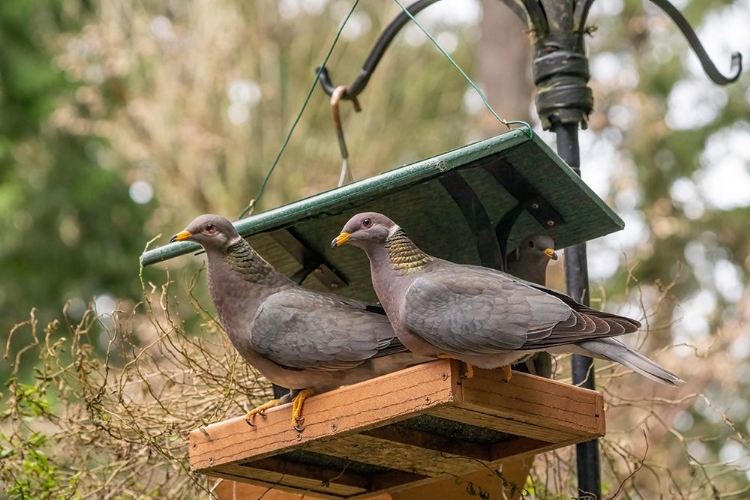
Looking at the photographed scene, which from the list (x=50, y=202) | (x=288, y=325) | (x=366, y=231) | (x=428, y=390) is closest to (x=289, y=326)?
(x=288, y=325)

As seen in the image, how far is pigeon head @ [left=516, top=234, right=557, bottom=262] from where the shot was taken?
3044 millimetres

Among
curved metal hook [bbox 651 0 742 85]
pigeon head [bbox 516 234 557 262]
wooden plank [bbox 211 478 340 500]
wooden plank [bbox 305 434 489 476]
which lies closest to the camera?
wooden plank [bbox 305 434 489 476]

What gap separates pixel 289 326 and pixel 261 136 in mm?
7547

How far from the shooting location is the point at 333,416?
2.64 m

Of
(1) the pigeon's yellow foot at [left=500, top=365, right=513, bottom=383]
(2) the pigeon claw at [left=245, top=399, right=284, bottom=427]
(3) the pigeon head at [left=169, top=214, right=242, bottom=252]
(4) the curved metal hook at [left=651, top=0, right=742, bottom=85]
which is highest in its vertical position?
(4) the curved metal hook at [left=651, top=0, right=742, bottom=85]

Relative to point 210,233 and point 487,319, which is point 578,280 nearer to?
point 487,319

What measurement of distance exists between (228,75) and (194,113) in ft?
1.50

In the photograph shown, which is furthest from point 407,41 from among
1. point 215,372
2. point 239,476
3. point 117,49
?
point 239,476

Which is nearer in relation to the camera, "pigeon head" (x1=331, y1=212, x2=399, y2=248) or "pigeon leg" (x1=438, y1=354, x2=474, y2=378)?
"pigeon leg" (x1=438, y1=354, x2=474, y2=378)

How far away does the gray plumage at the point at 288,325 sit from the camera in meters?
2.71

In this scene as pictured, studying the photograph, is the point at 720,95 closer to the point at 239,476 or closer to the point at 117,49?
the point at 117,49

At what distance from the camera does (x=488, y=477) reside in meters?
3.20

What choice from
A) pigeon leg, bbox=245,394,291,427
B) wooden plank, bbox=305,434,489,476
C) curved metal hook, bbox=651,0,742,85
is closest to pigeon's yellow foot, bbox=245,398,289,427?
pigeon leg, bbox=245,394,291,427

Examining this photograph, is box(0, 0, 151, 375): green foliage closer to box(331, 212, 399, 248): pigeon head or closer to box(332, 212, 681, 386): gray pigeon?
box(331, 212, 399, 248): pigeon head
